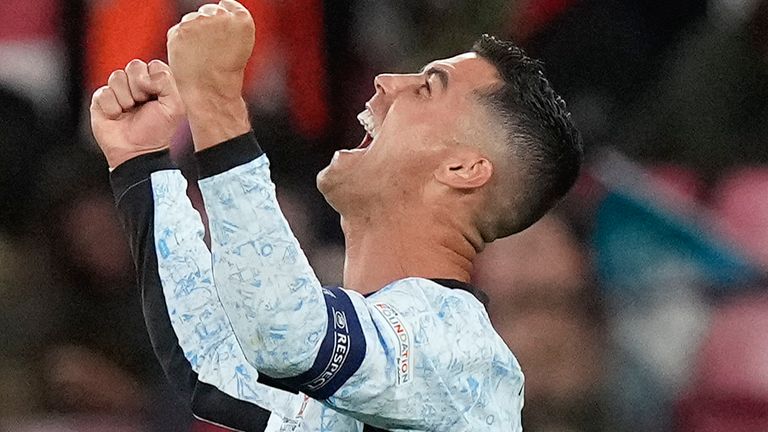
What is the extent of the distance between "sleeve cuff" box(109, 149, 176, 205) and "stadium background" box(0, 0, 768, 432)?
1255mm

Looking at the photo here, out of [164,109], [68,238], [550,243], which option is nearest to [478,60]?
[164,109]

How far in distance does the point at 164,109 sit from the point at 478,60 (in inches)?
16.2

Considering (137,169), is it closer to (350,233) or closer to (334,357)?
(350,233)

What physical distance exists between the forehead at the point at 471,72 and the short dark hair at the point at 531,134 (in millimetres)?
12

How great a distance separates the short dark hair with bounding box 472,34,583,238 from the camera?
70.2 inches

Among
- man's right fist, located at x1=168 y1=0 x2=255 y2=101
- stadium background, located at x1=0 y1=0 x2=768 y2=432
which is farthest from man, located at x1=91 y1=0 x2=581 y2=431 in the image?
stadium background, located at x1=0 y1=0 x2=768 y2=432

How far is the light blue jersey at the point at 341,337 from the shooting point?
51.2 inches

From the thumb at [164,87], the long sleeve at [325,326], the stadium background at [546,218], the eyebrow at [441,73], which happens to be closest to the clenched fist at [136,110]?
the thumb at [164,87]

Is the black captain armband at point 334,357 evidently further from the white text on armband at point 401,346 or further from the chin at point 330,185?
the chin at point 330,185

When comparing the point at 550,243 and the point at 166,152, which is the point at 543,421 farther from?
the point at 166,152

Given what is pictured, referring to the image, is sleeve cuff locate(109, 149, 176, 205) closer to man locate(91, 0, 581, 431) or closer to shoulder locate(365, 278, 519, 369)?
man locate(91, 0, 581, 431)

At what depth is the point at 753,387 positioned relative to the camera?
2.98 m

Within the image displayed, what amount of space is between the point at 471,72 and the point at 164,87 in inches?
15.5

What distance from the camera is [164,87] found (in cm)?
177
